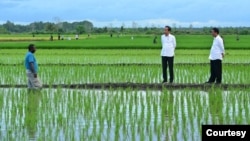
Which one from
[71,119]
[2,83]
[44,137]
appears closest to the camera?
[44,137]

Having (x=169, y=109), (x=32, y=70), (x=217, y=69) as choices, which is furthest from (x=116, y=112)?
(x=217, y=69)

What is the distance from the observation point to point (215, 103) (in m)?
9.94

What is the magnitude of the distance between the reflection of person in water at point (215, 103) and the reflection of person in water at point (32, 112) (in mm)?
2490

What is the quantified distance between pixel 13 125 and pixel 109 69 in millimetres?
8971

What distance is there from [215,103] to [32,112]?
2.99 m

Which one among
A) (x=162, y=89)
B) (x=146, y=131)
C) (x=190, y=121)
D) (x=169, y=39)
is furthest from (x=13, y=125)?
(x=169, y=39)

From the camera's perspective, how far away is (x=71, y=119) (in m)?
8.60

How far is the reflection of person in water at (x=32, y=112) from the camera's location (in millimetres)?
7891

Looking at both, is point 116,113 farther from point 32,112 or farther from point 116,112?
point 32,112

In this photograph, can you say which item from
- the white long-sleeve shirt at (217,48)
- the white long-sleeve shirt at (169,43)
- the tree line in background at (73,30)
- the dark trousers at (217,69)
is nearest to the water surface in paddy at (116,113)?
the dark trousers at (217,69)

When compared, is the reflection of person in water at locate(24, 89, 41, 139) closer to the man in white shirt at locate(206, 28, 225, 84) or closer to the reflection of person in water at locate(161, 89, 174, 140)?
the reflection of person in water at locate(161, 89, 174, 140)

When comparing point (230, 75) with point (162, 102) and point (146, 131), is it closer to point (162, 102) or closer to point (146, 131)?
point (162, 102)

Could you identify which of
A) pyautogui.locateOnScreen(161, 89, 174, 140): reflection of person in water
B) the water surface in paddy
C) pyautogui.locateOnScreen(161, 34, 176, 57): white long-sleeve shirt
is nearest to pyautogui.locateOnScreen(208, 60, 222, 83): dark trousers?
pyautogui.locateOnScreen(161, 34, 176, 57): white long-sleeve shirt

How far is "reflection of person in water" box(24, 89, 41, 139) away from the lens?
25.9 feet
